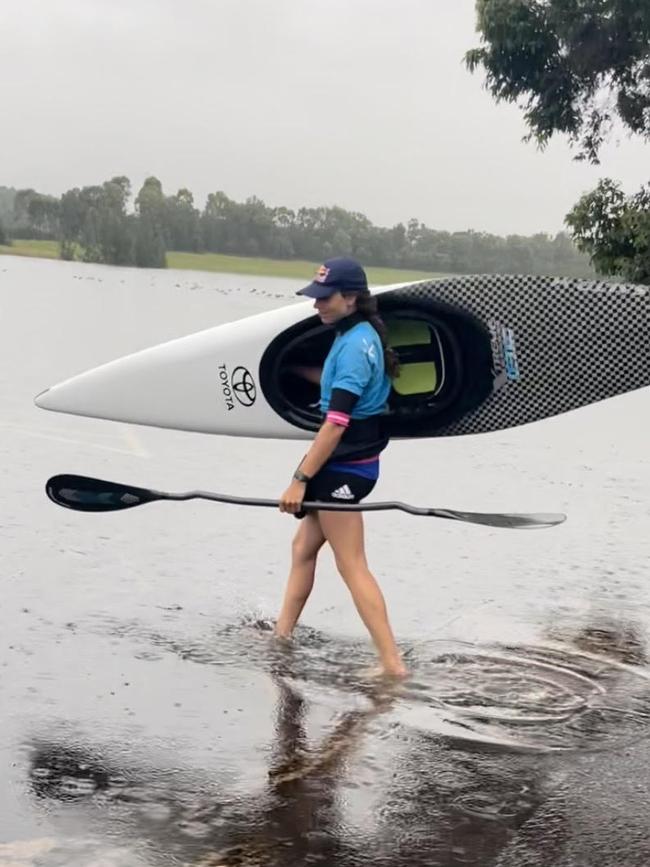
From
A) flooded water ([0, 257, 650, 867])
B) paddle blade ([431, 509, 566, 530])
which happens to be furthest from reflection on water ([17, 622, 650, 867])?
paddle blade ([431, 509, 566, 530])

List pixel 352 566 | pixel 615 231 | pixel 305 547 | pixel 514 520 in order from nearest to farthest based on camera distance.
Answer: pixel 352 566
pixel 305 547
pixel 514 520
pixel 615 231

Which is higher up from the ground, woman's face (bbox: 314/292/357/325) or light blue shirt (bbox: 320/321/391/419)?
woman's face (bbox: 314/292/357/325)

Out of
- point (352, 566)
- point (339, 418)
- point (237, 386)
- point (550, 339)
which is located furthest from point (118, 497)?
point (550, 339)

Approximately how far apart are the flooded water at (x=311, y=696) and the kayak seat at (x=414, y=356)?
1171 mm

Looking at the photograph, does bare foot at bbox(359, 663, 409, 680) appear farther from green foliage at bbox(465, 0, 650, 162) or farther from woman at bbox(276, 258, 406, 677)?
green foliage at bbox(465, 0, 650, 162)

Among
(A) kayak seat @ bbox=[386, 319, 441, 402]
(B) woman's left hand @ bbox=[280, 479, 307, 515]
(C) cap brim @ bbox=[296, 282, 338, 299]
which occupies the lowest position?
(B) woman's left hand @ bbox=[280, 479, 307, 515]

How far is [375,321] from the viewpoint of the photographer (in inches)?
231

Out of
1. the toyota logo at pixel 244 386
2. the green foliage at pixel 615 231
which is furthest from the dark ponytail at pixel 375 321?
the green foliage at pixel 615 231

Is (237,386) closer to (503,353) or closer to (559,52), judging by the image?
(503,353)

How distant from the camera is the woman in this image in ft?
18.7

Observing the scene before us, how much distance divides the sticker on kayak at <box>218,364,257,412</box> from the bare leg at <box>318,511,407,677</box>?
1639 millimetres

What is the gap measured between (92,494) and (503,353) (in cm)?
221

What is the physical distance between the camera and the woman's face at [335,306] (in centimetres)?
573

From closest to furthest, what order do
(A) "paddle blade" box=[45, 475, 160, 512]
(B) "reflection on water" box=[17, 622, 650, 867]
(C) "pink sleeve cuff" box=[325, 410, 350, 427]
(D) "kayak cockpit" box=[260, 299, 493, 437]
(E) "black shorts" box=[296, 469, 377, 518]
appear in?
(B) "reflection on water" box=[17, 622, 650, 867]
(C) "pink sleeve cuff" box=[325, 410, 350, 427]
(E) "black shorts" box=[296, 469, 377, 518]
(A) "paddle blade" box=[45, 475, 160, 512]
(D) "kayak cockpit" box=[260, 299, 493, 437]
